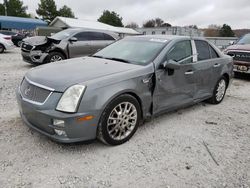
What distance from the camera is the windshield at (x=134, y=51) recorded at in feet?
12.0

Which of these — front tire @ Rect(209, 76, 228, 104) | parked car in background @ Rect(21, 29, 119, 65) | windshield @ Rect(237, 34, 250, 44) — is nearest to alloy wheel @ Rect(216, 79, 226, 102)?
front tire @ Rect(209, 76, 228, 104)

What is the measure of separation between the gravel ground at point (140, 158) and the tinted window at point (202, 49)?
1293mm

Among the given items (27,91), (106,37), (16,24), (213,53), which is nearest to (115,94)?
(27,91)

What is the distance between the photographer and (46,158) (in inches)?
111

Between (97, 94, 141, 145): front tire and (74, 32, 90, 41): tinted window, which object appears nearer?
(97, 94, 141, 145): front tire

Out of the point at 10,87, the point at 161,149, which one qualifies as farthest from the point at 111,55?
the point at 10,87

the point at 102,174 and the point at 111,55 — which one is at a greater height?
the point at 111,55

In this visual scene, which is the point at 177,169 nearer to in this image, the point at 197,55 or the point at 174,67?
the point at 174,67

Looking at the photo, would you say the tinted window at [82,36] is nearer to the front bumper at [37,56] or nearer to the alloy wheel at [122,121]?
the front bumper at [37,56]

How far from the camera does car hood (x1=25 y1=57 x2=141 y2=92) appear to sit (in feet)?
9.28

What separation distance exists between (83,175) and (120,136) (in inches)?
32.7

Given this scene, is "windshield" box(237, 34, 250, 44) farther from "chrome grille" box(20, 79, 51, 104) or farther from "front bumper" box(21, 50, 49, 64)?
"chrome grille" box(20, 79, 51, 104)

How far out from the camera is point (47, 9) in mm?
51594

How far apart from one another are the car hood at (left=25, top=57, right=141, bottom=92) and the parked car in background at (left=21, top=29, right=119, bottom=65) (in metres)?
4.93
